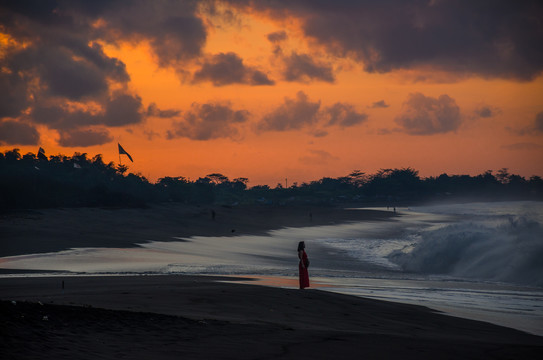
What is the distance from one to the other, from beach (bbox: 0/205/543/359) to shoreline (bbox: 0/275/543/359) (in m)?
0.02

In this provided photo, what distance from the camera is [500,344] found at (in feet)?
31.6

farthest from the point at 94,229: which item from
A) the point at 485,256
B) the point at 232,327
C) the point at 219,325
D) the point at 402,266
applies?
the point at 232,327

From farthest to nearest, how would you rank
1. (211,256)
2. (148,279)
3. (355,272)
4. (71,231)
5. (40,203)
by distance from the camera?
(40,203) < (71,231) < (211,256) < (355,272) < (148,279)

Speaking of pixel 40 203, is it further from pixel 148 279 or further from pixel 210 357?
pixel 210 357

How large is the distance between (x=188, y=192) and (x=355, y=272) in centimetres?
11358

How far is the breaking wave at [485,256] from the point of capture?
23766 mm

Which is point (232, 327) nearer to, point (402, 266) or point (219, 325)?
point (219, 325)

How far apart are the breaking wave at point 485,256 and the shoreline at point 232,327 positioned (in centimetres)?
1160

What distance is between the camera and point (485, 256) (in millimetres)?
27250

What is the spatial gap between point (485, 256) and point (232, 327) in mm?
20605

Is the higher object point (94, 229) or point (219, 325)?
point (94, 229)


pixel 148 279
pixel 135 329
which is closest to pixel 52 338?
pixel 135 329

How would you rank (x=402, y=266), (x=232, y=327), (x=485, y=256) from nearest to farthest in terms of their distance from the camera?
(x=232, y=327)
(x=485, y=256)
(x=402, y=266)

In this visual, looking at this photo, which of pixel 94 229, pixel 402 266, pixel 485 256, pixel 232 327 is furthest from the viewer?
pixel 94 229
